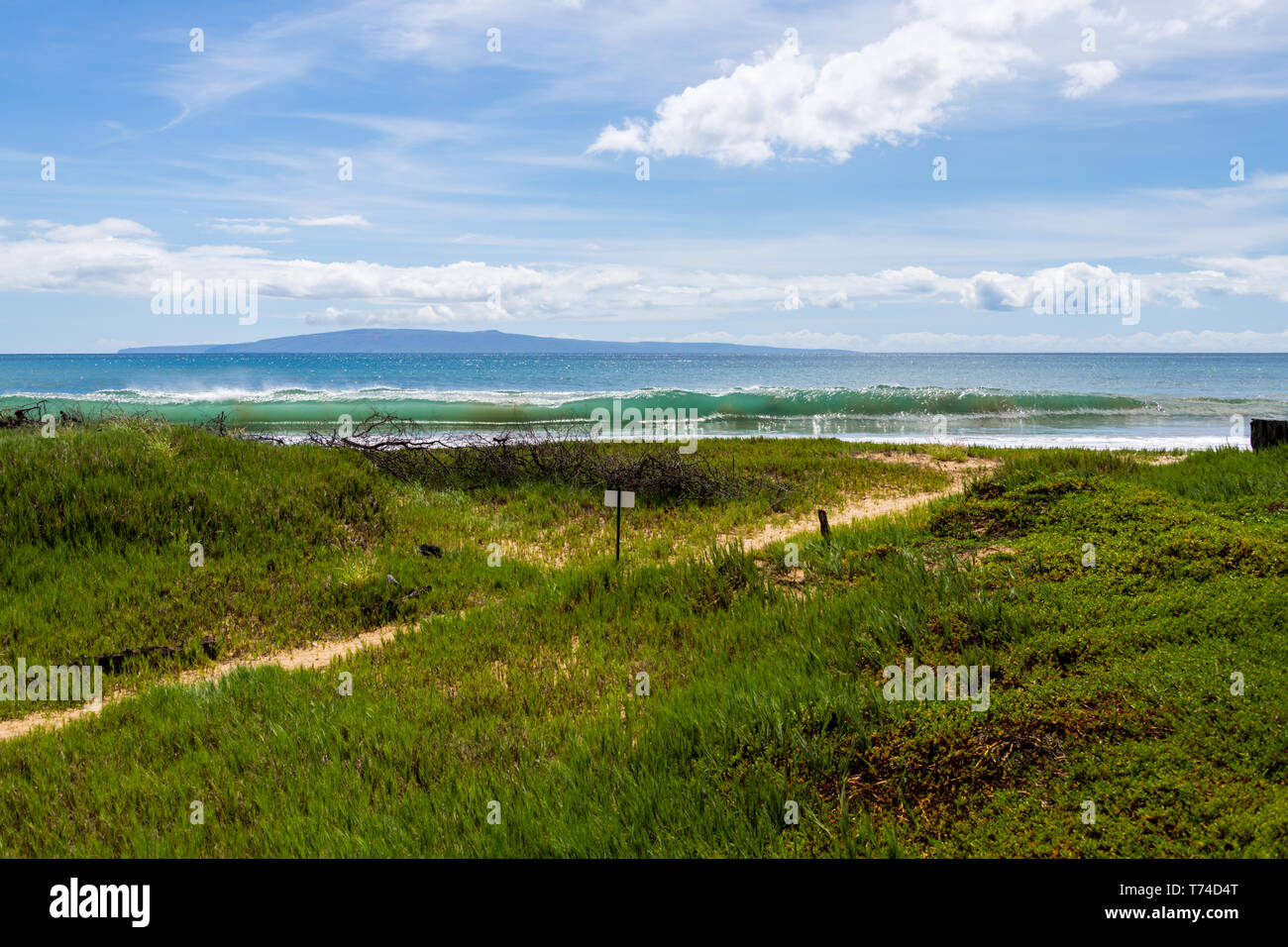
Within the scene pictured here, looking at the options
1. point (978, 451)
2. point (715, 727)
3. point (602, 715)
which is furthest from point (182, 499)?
point (978, 451)

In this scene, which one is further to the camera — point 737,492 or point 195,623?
point 737,492

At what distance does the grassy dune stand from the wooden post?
1839 mm

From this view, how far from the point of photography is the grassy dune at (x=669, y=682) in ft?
14.1

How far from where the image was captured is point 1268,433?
559 inches

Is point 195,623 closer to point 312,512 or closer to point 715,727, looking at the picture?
point 312,512

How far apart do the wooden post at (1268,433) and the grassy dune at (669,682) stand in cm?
184

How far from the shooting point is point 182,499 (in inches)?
511

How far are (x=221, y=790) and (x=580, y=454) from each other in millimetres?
13961

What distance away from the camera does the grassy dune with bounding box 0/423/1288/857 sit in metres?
4.29

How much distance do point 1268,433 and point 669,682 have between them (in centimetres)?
1307

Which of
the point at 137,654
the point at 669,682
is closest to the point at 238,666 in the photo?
the point at 137,654

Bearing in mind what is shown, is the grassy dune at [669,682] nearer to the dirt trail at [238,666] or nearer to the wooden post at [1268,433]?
the dirt trail at [238,666]

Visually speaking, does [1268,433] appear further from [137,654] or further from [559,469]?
[137,654]

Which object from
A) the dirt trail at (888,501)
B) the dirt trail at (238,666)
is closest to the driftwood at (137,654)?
the dirt trail at (238,666)
